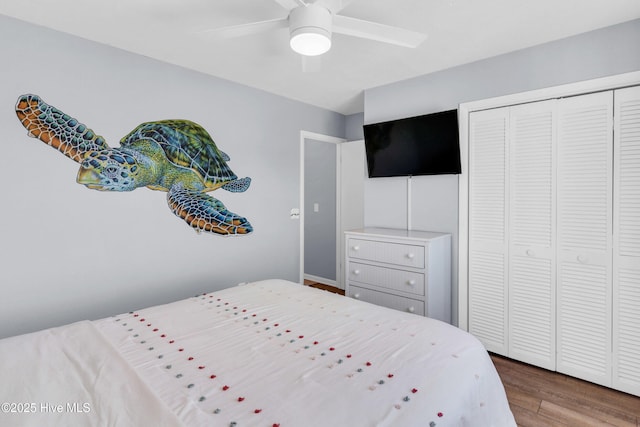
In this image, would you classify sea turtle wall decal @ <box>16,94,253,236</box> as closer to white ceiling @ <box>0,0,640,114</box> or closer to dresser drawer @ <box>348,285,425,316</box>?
white ceiling @ <box>0,0,640,114</box>

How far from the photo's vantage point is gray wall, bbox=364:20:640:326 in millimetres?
2271

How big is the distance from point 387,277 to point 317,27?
209 cm

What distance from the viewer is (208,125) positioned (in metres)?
3.10

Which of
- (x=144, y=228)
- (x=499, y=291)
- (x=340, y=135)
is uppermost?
(x=340, y=135)

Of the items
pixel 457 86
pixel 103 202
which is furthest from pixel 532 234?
pixel 103 202

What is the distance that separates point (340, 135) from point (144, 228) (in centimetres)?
272

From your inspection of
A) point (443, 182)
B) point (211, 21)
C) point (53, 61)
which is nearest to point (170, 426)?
point (211, 21)

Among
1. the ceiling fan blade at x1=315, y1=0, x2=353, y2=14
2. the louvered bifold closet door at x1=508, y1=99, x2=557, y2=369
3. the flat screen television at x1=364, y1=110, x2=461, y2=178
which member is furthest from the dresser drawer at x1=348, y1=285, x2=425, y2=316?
the ceiling fan blade at x1=315, y1=0, x2=353, y2=14

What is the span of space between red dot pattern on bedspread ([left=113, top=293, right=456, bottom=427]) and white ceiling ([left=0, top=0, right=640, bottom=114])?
156 cm

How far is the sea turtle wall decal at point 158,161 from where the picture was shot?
2.26 meters

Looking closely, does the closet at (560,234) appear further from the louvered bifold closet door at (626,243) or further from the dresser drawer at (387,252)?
the dresser drawer at (387,252)

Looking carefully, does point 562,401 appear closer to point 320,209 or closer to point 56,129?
point 320,209

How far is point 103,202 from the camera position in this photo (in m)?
2.49

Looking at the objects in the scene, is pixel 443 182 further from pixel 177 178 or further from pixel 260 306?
pixel 177 178
